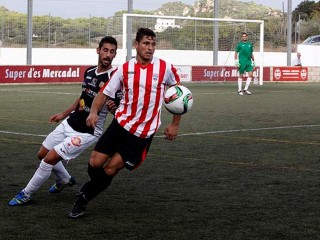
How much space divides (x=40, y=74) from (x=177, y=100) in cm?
2919

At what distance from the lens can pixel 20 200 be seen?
8703 millimetres

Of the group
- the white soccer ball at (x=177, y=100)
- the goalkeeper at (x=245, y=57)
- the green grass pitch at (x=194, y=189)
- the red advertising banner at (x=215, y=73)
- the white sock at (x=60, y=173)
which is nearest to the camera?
the green grass pitch at (x=194, y=189)

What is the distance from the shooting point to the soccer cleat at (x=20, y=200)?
8.70 metres

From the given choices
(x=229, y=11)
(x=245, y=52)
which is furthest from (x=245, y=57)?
(x=229, y=11)

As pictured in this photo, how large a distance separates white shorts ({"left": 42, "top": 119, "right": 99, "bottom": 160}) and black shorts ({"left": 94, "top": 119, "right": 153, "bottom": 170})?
704mm

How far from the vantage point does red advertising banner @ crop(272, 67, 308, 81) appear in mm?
44719

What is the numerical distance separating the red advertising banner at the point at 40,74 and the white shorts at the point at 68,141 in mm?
26601

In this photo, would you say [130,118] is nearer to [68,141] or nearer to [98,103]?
[98,103]

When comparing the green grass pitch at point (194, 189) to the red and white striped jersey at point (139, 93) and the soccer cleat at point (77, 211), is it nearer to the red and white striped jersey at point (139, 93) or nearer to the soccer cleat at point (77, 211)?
the soccer cleat at point (77, 211)

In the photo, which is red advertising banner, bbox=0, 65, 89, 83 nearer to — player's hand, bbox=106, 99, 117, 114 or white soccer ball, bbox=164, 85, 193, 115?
player's hand, bbox=106, 99, 117, 114

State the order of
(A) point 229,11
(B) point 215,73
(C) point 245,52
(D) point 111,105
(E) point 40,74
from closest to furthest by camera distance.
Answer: (D) point 111,105, (C) point 245,52, (E) point 40,74, (B) point 215,73, (A) point 229,11

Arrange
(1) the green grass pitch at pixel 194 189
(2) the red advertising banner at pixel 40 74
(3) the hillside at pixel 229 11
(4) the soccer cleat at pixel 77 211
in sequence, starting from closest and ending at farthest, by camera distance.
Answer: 1. (1) the green grass pitch at pixel 194 189
2. (4) the soccer cleat at pixel 77 211
3. (2) the red advertising banner at pixel 40 74
4. (3) the hillside at pixel 229 11

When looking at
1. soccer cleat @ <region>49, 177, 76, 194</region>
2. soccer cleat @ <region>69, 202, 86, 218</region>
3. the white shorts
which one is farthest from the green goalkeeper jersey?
soccer cleat @ <region>69, 202, 86, 218</region>

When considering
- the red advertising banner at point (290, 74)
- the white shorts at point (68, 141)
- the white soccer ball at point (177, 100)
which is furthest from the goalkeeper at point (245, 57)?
the white soccer ball at point (177, 100)
